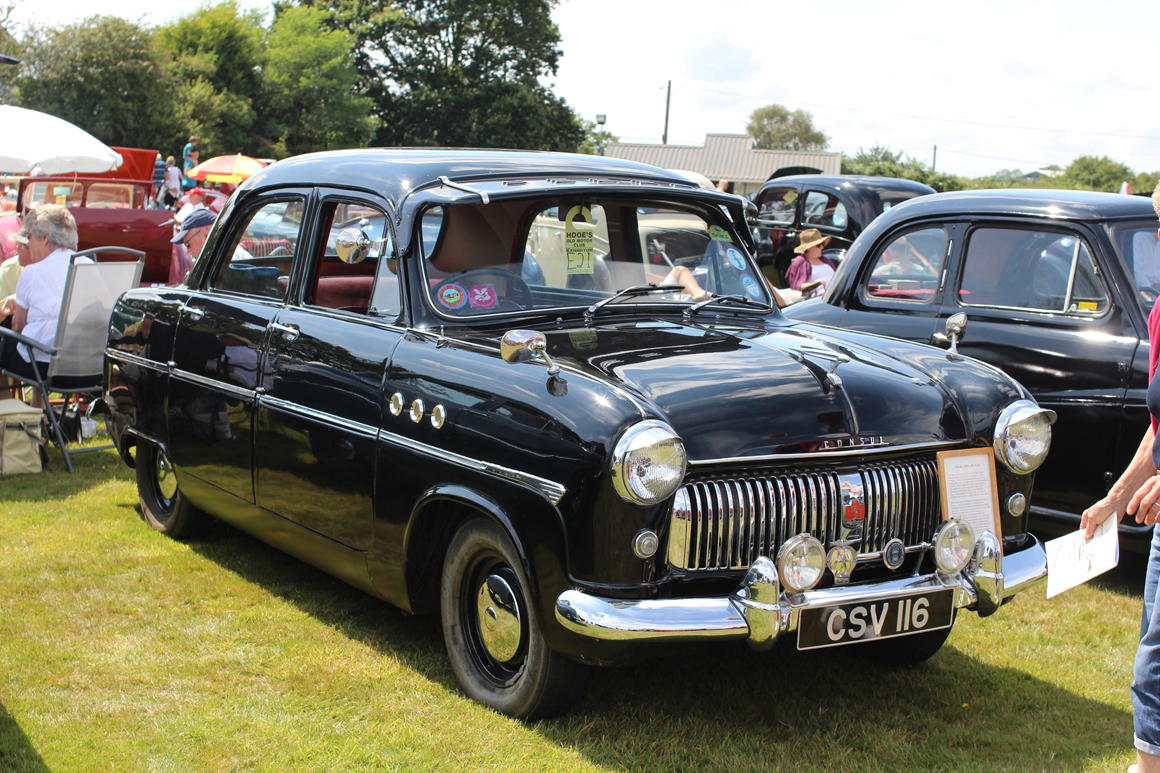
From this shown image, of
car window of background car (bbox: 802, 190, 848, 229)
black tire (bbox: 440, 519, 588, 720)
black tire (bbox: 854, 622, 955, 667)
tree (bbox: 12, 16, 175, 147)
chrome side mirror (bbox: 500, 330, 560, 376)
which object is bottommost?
black tire (bbox: 854, 622, 955, 667)

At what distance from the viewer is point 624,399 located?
323 centimetres

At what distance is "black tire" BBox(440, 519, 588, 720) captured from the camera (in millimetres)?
3486

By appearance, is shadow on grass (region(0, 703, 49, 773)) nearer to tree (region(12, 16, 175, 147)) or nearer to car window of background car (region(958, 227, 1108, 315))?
car window of background car (region(958, 227, 1108, 315))

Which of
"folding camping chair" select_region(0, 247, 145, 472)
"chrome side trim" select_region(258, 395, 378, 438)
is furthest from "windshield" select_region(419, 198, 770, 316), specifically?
"folding camping chair" select_region(0, 247, 145, 472)

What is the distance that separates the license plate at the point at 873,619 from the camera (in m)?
3.23

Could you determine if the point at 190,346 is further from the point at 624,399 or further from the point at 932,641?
the point at 932,641

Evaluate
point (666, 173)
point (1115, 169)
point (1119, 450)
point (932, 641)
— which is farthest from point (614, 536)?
point (1115, 169)

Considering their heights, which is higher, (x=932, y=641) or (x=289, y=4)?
(x=289, y=4)

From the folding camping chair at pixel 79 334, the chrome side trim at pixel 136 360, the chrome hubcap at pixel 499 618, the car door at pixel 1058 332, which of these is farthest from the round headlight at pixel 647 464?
the folding camping chair at pixel 79 334

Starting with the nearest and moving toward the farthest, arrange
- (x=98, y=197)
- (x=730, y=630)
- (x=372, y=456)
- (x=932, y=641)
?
(x=730, y=630)
(x=372, y=456)
(x=932, y=641)
(x=98, y=197)

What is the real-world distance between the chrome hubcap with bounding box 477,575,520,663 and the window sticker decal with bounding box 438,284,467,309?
3.40ft

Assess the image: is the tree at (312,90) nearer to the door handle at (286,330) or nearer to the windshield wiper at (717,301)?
the door handle at (286,330)

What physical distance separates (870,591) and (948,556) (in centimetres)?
37

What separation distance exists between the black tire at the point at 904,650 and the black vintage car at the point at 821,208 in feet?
27.3
